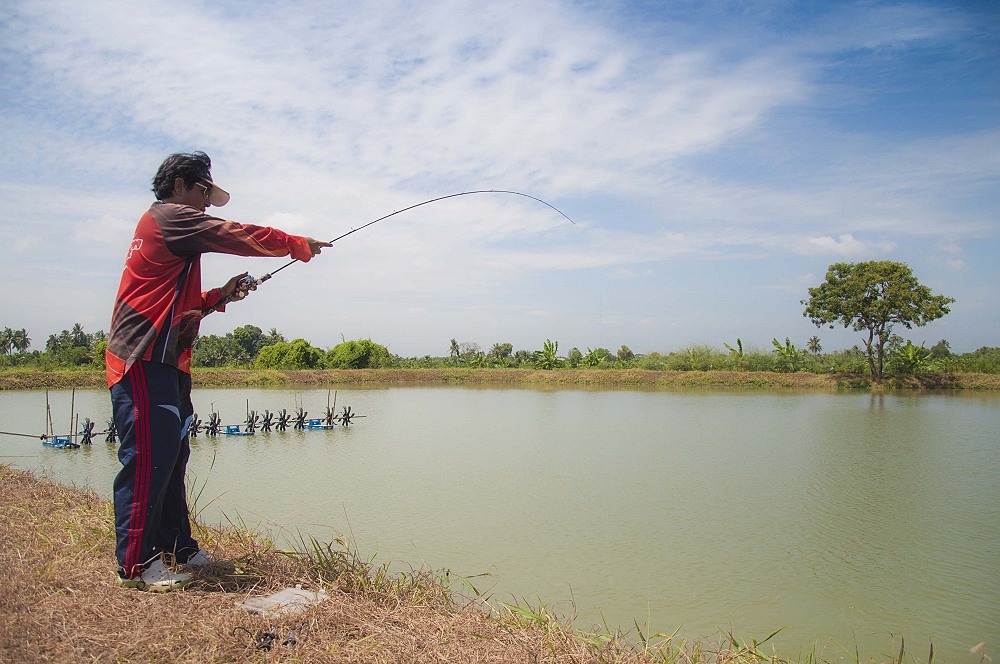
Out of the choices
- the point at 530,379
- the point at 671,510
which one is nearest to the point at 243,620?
the point at 671,510

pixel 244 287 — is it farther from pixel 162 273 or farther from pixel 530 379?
pixel 530 379

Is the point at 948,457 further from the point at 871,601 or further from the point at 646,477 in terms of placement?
the point at 871,601

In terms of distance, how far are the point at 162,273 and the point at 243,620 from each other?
109 cm

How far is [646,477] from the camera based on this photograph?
20.9 feet

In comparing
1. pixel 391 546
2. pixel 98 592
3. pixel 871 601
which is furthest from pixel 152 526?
pixel 871 601

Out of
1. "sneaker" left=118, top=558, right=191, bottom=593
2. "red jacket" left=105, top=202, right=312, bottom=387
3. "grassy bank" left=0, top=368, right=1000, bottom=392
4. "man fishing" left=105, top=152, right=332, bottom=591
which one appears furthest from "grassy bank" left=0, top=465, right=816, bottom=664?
"grassy bank" left=0, top=368, right=1000, bottom=392

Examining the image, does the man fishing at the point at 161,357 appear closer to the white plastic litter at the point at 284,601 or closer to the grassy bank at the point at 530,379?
the white plastic litter at the point at 284,601

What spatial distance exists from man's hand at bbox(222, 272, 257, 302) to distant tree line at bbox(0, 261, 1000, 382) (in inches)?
797

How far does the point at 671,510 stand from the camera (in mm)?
5109

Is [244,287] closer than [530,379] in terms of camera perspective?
Yes

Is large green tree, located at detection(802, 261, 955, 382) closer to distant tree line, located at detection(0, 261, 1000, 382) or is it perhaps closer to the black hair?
distant tree line, located at detection(0, 261, 1000, 382)

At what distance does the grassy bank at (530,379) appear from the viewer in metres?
19.2

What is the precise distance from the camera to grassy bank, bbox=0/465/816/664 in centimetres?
159

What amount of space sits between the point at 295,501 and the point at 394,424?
579 cm
